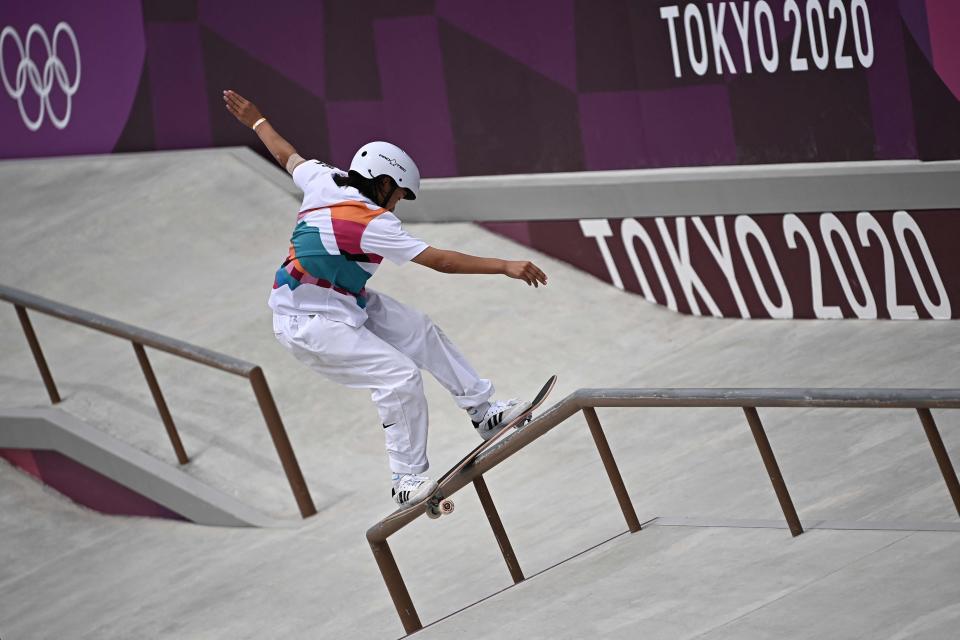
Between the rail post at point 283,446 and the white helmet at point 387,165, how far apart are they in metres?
2.95

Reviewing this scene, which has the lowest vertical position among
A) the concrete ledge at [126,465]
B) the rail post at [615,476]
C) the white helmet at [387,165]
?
the concrete ledge at [126,465]

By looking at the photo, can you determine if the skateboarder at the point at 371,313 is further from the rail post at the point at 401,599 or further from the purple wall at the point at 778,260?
the purple wall at the point at 778,260

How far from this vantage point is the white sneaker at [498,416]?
6.52 m

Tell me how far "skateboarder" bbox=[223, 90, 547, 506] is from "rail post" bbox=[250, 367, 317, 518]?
91.0 inches

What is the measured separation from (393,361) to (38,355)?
184 inches

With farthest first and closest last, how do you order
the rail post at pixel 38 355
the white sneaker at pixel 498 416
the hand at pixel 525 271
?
the rail post at pixel 38 355
the white sneaker at pixel 498 416
the hand at pixel 525 271

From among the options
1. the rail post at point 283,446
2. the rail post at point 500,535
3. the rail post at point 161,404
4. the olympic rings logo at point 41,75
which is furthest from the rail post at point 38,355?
the olympic rings logo at point 41,75

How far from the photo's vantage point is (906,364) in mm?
8141

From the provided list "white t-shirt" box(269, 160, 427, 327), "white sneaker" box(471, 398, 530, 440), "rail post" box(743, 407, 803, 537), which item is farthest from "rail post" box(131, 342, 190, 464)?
"rail post" box(743, 407, 803, 537)

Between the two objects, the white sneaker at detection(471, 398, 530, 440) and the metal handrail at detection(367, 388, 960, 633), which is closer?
the metal handrail at detection(367, 388, 960, 633)

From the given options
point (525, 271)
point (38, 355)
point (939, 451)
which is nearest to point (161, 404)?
point (38, 355)

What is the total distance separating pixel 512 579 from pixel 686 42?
5.25 m

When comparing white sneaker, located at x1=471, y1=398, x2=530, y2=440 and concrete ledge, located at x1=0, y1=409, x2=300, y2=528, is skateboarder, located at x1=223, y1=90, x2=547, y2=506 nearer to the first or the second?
white sneaker, located at x1=471, y1=398, x2=530, y2=440

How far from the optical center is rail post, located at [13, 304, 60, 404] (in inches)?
391
